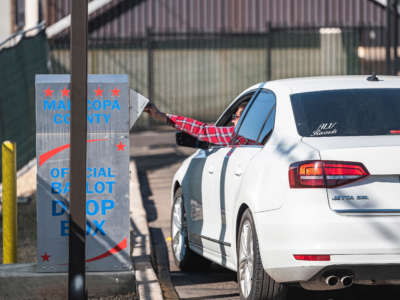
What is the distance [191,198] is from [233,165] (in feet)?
4.35

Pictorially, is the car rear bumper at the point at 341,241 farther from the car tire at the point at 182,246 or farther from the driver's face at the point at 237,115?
the car tire at the point at 182,246

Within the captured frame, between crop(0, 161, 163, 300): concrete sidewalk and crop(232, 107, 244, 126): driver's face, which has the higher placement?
crop(232, 107, 244, 126): driver's face

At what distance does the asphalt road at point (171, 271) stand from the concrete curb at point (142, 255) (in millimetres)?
148

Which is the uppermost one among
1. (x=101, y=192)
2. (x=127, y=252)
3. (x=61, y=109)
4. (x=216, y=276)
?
(x=61, y=109)

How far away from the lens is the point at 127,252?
6.34 meters

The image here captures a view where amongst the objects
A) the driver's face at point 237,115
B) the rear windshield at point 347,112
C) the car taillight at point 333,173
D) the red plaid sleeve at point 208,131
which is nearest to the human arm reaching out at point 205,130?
the red plaid sleeve at point 208,131

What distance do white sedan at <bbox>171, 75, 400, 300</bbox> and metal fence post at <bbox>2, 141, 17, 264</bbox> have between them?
1639mm

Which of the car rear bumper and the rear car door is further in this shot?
the rear car door

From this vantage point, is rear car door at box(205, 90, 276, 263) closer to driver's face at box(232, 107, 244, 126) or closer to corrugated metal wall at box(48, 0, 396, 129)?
driver's face at box(232, 107, 244, 126)

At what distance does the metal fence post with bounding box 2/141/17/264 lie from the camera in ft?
23.1

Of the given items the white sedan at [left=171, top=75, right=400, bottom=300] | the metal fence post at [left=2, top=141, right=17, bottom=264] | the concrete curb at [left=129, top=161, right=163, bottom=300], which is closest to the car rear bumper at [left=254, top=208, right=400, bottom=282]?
the white sedan at [left=171, top=75, right=400, bottom=300]

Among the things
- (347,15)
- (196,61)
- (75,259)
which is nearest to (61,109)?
(75,259)

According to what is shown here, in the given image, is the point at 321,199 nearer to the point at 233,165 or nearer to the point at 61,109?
the point at 233,165

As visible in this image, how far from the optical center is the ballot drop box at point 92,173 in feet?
20.4
